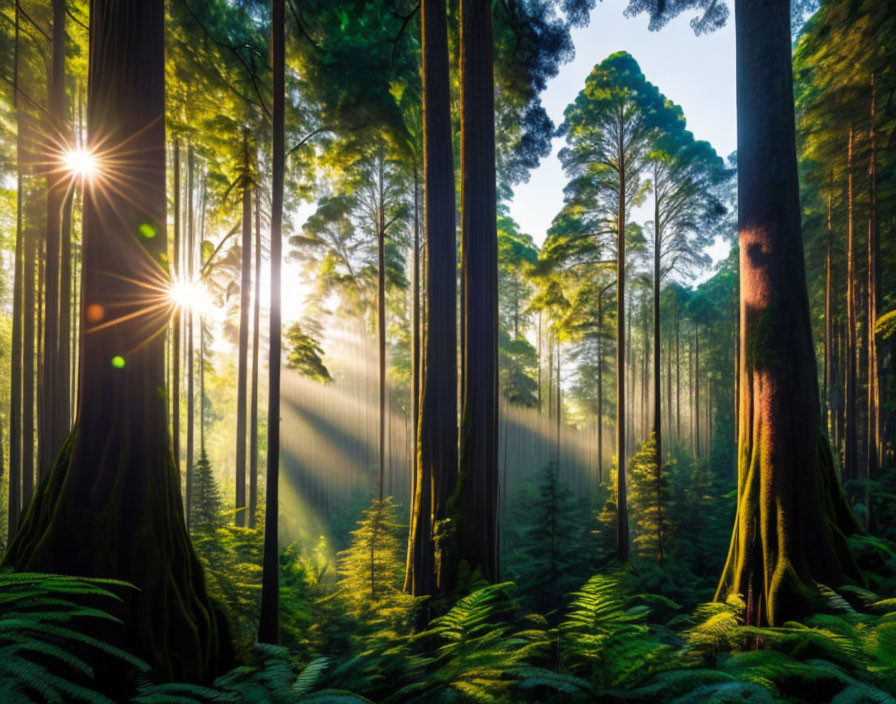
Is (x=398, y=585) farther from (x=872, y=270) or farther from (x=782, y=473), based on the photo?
(x=872, y=270)

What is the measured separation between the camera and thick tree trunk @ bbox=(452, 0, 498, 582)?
5359 millimetres

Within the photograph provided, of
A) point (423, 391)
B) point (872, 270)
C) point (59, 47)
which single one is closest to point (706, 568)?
point (872, 270)

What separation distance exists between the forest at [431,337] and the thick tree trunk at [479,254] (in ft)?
0.14

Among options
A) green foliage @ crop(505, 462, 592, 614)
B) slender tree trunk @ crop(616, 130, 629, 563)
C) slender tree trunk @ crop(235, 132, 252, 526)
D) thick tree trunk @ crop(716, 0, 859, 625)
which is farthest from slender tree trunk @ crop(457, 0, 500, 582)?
slender tree trunk @ crop(235, 132, 252, 526)

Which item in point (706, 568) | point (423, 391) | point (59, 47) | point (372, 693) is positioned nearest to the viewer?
point (372, 693)

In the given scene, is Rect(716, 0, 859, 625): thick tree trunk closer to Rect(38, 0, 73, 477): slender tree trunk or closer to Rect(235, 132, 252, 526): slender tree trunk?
Rect(235, 132, 252, 526): slender tree trunk

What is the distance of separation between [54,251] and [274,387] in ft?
19.0

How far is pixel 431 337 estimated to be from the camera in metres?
5.77

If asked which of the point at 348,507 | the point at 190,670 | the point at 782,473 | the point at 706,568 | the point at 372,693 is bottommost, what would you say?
the point at 348,507

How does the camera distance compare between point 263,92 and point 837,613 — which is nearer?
point 837,613

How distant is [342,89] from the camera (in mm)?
6820

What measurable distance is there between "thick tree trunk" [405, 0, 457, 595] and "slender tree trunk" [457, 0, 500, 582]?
0.96 feet

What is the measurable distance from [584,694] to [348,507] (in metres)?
28.8

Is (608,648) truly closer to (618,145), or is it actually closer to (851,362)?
(618,145)
